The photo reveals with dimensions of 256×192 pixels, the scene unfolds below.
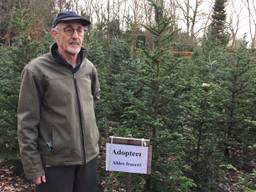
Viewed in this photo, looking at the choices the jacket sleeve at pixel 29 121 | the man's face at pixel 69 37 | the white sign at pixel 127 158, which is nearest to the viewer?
the jacket sleeve at pixel 29 121

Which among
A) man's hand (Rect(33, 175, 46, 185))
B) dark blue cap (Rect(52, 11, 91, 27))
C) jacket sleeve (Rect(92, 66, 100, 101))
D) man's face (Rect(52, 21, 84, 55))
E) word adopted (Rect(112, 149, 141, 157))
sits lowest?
man's hand (Rect(33, 175, 46, 185))

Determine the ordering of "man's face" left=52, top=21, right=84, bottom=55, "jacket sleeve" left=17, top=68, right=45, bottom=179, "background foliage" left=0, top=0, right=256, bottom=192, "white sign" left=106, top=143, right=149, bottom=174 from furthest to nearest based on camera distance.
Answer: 1. "background foliage" left=0, top=0, right=256, bottom=192
2. "white sign" left=106, top=143, right=149, bottom=174
3. "man's face" left=52, top=21, right=84, bottom=55
4. "jacket sleeve" left=17, top=68, right=45, bottom=179

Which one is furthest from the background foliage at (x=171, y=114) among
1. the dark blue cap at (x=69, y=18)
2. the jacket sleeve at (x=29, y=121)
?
the dark blue cap at (x=69, y=18)

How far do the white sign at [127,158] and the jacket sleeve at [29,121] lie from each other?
79cm

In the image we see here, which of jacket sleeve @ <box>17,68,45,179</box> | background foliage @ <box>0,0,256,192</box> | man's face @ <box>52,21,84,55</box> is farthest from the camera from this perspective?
background foliage @ <box>0,0,256,192</box>

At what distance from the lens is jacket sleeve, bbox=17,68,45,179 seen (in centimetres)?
328

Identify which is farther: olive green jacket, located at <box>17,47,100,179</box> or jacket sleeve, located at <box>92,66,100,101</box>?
jacket sleeve, located at <box>92,66,100,101</box>

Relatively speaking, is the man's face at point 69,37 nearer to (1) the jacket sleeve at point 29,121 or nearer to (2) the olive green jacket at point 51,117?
(2) the olive green jacket at point 51,117

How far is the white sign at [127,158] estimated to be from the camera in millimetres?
3855

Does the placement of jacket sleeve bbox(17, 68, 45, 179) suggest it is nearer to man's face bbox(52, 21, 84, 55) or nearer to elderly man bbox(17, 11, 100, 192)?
elderly man bbox(17, 11, 100, 192)

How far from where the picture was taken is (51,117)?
11.1 ft

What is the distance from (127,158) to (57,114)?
891 mm

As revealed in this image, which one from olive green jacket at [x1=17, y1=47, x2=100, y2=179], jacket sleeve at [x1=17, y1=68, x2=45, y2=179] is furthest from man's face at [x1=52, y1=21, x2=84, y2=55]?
jacket sleeve at [x1=17, y1=68, x2=45, y2=179]

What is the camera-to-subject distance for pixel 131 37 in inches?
486
